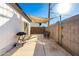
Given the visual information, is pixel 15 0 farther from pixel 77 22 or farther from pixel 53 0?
pixel 77 22

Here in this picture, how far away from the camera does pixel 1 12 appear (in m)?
3.63

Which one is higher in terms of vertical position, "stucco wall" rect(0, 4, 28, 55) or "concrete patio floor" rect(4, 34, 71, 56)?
"stucco wall" rect(0, 4, 28, 55)

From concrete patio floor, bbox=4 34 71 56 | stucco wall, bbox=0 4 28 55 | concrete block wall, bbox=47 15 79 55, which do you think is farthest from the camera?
concrete patio floor, bbox=4 34 71 56

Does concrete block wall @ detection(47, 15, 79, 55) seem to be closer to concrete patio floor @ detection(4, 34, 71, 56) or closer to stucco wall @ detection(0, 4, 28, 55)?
concrete patio floor @ detection(4, 34, 71, 56)

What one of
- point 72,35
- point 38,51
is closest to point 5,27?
point 38,51

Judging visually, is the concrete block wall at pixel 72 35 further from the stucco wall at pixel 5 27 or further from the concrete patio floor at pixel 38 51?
the stucco wall at pixel 5 27

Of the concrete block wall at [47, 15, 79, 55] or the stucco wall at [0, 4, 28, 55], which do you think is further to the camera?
the stucco wall at [0, 4, 28, 55]

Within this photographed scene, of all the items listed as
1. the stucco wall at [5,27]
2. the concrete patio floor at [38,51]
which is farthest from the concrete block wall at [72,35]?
the stucco wall at [5,27]

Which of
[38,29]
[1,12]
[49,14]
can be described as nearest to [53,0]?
[1,12]

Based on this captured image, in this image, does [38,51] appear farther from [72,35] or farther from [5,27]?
[5,27]

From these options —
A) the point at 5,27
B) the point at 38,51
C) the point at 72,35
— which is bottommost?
the point at 38,51

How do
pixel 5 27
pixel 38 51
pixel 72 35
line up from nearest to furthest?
pixel 72 35 < pixel 5 27 < pixel 38 51

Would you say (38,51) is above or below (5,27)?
below

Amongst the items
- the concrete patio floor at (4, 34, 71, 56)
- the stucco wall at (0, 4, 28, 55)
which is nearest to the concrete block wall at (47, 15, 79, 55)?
the concrete patio floor at (4, 34, 71, 56)
